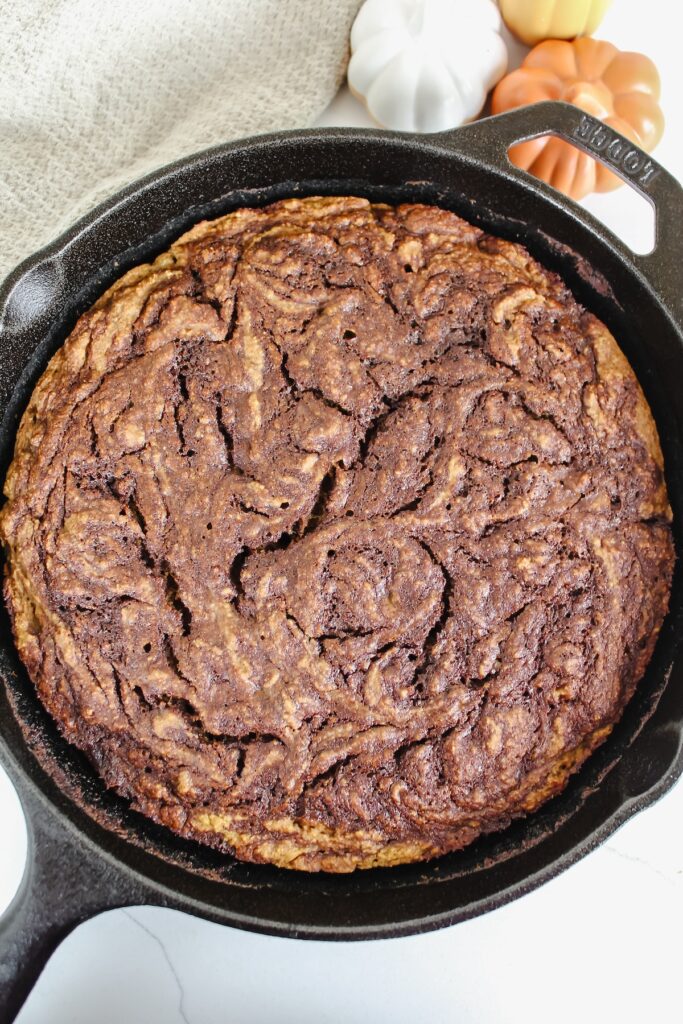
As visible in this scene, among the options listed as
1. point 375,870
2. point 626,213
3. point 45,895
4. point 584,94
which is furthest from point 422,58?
point 45,895

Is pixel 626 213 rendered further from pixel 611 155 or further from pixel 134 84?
pixel 134 84

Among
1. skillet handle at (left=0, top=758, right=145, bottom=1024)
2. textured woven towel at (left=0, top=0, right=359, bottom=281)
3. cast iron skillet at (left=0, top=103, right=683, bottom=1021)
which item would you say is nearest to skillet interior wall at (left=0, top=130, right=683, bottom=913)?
cast iron skillet at (left=0, top=103, right=683, bottom=1021)

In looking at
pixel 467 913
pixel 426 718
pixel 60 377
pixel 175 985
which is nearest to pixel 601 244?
pixel 426 718

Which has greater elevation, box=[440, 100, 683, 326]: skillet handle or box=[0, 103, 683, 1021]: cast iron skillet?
box=[440, 100, 683, 326]: skillet handle

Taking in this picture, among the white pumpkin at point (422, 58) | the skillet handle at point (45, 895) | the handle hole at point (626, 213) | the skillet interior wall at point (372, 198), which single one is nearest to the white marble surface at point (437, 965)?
the skillet interior wall at point (372, 198)

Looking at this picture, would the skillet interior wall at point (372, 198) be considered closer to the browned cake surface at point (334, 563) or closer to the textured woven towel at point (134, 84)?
the browned cake surface at point (334, 563)

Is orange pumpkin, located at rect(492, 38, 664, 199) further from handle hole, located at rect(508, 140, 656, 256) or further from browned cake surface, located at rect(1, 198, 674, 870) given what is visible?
browned cake surface, located at rect(1, 198, 674, 870)
